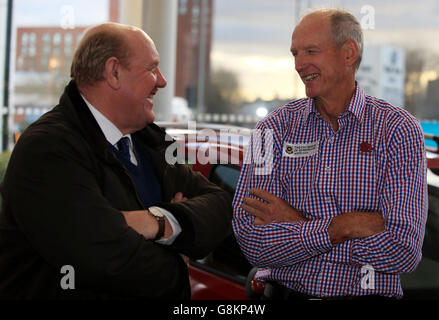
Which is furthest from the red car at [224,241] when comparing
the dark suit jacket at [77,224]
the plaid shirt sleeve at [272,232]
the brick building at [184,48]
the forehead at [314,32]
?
the brick building at [184,48]

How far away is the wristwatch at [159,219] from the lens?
63.4 inches

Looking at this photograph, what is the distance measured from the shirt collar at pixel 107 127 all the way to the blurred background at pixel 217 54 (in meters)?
5.21

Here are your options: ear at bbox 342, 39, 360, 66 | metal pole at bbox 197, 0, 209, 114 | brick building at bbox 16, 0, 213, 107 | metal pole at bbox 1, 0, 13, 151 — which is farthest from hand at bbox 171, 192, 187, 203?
metal pole at bbox 197, 0, 209, 114

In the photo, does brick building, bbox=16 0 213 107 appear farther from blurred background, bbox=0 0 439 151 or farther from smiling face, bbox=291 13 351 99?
smiling face, bbox=291 13 351 99

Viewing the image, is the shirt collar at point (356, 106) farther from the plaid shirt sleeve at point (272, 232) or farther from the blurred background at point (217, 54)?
the blurred background at point (217, 54)

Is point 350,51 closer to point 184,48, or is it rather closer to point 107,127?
point 107,127

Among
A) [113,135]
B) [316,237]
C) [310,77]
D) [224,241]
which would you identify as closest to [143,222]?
[113,135]

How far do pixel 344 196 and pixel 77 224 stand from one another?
2.68ft

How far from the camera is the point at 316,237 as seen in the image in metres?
1.68

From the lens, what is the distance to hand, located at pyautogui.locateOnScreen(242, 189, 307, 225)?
178cm

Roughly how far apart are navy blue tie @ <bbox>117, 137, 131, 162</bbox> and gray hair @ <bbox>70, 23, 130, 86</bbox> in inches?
8.5

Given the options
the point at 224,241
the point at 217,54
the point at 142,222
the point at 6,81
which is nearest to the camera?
the point at 142,222
